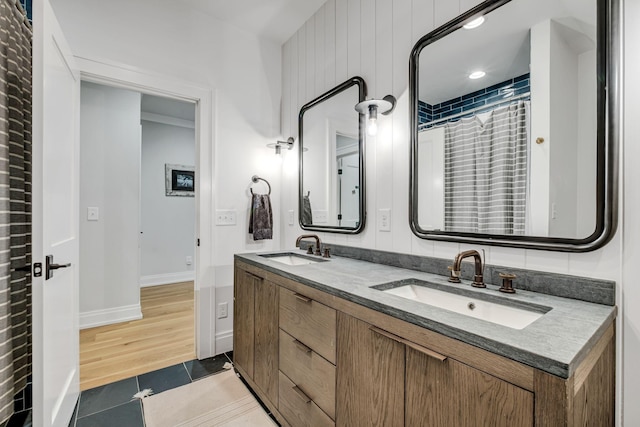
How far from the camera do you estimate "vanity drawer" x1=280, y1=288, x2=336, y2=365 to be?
46.1 inches

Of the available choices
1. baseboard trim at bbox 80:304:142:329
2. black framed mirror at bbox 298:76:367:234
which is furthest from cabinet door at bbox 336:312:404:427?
baseboard trim at bbox 80:304:142:329

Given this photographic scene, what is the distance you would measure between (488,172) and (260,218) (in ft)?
5.58

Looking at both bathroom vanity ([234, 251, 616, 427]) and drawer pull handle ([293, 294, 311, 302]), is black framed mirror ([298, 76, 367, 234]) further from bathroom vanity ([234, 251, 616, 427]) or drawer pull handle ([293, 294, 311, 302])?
drawer pull handle ([293, 294, 311, 302])

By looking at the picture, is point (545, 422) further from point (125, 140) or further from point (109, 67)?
point (125, 140)

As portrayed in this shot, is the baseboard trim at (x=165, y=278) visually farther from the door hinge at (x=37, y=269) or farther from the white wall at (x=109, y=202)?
the door hinge at (x=37, y=269)

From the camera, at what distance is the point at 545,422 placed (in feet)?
1.95

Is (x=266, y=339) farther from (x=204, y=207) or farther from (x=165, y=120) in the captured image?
(x=165, y=120)

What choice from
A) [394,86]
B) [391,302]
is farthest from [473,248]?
[394,86]

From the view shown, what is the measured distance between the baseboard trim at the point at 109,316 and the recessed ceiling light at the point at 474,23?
3.53m

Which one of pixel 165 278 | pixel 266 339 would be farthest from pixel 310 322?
pixel 165 278

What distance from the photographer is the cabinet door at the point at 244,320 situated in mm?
1798

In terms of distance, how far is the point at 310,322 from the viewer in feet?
4.18

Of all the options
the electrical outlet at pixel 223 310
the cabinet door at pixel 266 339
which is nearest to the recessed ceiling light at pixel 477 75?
the cabinet door at pixel 266 339

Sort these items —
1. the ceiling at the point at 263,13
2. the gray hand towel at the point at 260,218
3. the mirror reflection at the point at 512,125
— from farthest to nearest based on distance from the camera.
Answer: the gray hand towel at the point at 260,218 < the ceiling at the point at 263,13 < the mirror reflection at the point at 512,125
